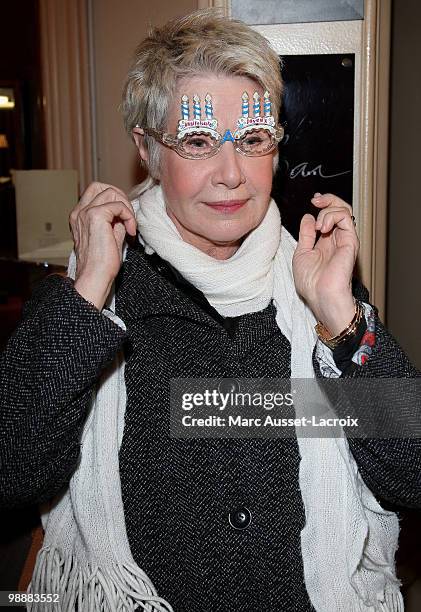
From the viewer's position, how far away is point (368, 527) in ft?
4.25

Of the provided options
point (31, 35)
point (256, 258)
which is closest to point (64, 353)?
point (256, 258)

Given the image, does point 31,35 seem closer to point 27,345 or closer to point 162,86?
point 162,86

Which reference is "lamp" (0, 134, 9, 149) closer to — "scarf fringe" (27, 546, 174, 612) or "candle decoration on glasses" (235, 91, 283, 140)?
"candle decoration on glasses" (235, 91, 283, 140)

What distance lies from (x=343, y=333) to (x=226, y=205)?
33 centimetres

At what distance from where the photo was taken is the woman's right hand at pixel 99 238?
4.00ft

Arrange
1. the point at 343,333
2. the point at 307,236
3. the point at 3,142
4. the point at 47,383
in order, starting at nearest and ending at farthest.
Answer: the point at 47,383 → the point at 343,333 → the point at 307,236 → the point at 3,142

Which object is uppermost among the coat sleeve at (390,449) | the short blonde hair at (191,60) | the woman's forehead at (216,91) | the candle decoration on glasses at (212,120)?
the short blonde hair at (191,60)

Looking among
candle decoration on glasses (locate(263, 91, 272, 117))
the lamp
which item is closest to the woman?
candle decoration on glasses (locate(263, 91, 272, 117))

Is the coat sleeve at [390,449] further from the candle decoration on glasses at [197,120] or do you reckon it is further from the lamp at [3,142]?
the lamp at [3,142]

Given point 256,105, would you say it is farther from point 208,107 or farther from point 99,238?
point 99,238

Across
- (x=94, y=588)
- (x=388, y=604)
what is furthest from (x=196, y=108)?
(x=388, y=604)

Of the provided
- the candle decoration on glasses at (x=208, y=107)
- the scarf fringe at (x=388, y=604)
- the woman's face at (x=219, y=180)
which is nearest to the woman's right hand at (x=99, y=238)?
the woman's face at (x=219, y=180)

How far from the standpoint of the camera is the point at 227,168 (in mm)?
1277

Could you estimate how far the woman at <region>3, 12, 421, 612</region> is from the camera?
4.00 feet
